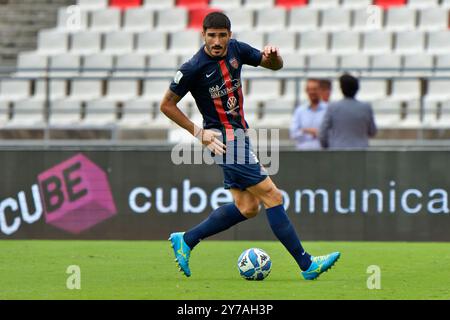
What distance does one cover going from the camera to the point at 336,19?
2147cm

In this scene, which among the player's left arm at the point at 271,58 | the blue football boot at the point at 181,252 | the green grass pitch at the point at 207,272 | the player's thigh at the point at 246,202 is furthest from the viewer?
the player's thigh at the point at 246,202

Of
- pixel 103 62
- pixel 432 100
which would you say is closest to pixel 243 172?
pixel 432 100

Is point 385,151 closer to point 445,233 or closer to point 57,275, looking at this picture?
point 445,233

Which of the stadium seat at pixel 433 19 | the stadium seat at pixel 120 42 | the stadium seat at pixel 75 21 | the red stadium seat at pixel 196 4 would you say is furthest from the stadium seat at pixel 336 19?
the stadium seat at pixel 75 21

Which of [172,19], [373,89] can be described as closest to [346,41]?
[373,89]

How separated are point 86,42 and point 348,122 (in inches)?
354

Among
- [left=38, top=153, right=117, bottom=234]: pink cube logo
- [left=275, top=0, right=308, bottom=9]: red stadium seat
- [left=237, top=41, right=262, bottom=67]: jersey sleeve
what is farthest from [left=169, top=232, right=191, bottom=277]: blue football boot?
[left=275, top=0, right=308, bottom=9]: red stadium seat

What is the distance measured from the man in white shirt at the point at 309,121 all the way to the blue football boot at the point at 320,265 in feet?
20.7

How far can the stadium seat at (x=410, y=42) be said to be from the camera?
20625 mm

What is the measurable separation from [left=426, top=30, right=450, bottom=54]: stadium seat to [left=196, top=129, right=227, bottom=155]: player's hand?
39.2 ft

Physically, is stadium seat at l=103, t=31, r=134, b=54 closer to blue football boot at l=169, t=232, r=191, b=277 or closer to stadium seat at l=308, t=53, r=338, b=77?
stadium seat at l=308, t=53, r=338, b=77

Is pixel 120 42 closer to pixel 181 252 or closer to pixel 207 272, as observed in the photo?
pixel 207 272

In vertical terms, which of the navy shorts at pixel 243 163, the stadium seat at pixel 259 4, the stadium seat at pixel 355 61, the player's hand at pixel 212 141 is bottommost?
the navy shorts at pixel 243 163

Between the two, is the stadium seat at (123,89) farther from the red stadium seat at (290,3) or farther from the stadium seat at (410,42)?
the stadium seat at (410,42)
